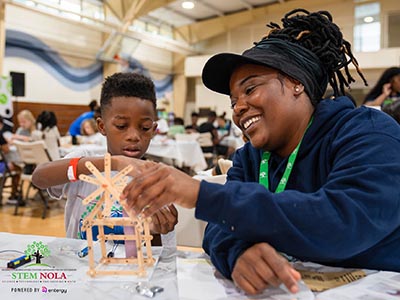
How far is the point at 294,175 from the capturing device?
984 mm

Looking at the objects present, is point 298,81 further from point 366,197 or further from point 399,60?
point 399,60

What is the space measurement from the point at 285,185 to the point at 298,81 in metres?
0.26

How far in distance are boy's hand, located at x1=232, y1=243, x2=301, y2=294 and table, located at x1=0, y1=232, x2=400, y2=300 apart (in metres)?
0.03

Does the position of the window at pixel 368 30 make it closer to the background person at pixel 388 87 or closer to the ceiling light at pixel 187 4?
the ceiling light at pixel 187 4

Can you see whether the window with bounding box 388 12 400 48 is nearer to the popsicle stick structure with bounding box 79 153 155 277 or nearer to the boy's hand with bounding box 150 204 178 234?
the boy's hand with bounding box 150 204 178 234

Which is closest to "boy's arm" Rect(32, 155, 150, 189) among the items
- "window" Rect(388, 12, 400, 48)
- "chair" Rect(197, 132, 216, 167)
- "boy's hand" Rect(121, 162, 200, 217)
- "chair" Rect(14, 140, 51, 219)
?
"boy's hand" Rect(121, 162, 200, 217)

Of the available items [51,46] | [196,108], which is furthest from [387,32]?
[51,46]

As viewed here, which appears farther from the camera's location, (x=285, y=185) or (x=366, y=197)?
(x=285, y=185)

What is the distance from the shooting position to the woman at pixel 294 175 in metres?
0.71

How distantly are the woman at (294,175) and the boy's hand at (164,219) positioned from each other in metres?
0.10

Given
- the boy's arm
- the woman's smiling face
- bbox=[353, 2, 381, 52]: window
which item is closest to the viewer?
the woman's smiling face

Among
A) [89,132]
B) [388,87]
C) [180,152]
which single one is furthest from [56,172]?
[180,152]

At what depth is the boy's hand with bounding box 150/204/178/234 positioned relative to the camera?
99cm

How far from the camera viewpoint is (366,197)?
732 millimetres
